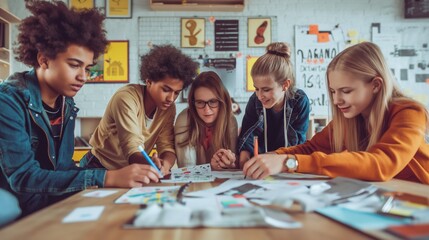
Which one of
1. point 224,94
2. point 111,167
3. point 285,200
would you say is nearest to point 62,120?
point 111,167

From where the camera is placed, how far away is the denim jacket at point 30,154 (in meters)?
0.85

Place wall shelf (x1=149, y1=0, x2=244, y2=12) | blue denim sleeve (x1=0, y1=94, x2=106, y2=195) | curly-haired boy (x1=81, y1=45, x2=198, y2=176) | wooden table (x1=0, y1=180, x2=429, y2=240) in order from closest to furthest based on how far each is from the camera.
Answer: wooden table (x1=0, y1=180, x2=429, y2=240)
blue denim sleeve (x1=0, y1=94, x2=106, y2=195)
curly-haired boy (x1=81, y1=45, x2=198, y2=176)
wall shelf (x1=149, y1=0, x2=244, y2=12)

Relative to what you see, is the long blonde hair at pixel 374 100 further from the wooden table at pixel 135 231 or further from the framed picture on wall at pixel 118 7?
the framed picture on wall at pixel 118 7

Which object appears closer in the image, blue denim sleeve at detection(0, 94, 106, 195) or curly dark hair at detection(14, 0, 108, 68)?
blue denim sleeve at detection(0, 94, 106, 195)

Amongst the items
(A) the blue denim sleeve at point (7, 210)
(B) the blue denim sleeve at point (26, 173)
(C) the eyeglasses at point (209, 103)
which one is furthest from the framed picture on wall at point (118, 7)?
(A) the blue denim sleeve at point (7, 210)

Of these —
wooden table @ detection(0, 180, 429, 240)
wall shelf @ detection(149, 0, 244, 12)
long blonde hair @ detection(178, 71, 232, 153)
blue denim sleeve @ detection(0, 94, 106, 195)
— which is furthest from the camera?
wall shelf @ detection(149, 0, 244, 12)

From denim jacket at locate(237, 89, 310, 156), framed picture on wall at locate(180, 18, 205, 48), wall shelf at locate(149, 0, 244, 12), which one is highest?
wall shelf at locate(149, 0, 244, 12)

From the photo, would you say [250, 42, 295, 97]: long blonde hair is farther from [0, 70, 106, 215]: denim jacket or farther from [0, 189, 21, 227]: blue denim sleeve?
[0, 189, 21, 227]: blue denim sleeve

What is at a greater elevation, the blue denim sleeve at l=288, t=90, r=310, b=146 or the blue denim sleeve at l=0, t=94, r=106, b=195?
the blue denim sleeve at l=288, t=90, r=310, b=146

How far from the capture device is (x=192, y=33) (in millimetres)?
3459

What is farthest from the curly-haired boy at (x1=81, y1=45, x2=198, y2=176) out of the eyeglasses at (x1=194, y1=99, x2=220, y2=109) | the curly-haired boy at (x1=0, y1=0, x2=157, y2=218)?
the curly-haired boy at (x1=0, y1=0, x2=157, y2=218)

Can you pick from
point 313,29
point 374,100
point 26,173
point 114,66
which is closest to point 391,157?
point 374,100

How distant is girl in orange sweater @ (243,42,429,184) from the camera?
2.87ft

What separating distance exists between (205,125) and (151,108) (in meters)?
0.28
